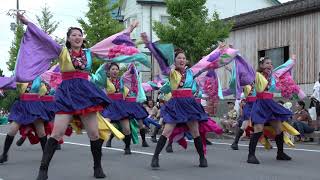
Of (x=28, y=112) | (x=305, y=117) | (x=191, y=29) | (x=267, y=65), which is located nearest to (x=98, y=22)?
(x=191, y=29)

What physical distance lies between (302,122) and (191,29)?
773 cm

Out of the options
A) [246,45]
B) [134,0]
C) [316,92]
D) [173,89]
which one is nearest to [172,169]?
[173,89]

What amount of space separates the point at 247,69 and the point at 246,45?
553 inches

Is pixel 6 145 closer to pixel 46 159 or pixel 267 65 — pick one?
pixel 46 159

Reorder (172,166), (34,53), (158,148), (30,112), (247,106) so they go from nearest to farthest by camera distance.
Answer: (34,53)
(158,148)
(172,166)
(30,112)
(247,106)

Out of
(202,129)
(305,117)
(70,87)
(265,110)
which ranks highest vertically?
(70,87)

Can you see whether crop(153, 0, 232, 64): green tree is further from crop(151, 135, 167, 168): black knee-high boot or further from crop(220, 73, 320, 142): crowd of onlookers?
crop(151, 135, 167, 168): black knee-high boot

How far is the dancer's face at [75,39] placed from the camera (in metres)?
7.42

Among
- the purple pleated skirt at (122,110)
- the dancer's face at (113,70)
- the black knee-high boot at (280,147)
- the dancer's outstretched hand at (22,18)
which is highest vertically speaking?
the dancer's outstretched hand at (22,18)

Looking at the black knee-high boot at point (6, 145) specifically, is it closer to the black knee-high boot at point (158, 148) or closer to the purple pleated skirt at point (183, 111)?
the black knee-high boot at point (158, 148)

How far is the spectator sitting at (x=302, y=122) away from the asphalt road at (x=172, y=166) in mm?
2423

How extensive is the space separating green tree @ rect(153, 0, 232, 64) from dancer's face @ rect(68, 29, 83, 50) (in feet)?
45.3

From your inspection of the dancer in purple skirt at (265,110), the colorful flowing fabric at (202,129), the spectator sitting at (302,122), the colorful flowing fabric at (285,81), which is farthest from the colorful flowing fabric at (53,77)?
the spectator sitting at (302,122)

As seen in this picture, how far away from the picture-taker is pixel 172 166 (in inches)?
359
